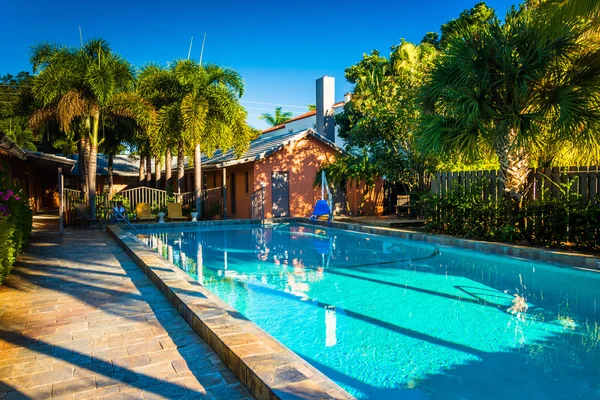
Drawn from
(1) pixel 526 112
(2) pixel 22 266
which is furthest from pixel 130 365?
(1) pixel 526 112

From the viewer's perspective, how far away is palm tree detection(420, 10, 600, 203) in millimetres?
8570

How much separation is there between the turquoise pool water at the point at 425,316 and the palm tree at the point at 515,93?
2.66m

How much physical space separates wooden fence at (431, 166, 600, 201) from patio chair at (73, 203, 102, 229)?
12.4m

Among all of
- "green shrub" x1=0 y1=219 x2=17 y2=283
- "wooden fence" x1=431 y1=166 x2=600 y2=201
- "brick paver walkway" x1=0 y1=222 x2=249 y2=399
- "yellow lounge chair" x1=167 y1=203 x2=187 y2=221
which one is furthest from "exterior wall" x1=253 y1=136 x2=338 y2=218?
"green shrub" x1=0 y1=219 x2=17 y2=283

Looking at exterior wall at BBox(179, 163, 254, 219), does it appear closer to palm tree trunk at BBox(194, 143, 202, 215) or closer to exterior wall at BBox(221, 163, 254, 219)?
exterior wall at BBox(221, 163, 254, 219)

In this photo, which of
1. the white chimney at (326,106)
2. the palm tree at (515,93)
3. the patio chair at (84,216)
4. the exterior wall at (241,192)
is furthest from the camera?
the white chimney at (326,106)

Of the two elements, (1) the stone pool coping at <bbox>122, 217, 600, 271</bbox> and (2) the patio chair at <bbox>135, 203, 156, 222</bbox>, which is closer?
(1) the stone pool coping at <bbox>122, 217, 600, 271</bbox>

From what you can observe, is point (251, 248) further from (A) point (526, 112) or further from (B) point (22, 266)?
(A) point (526, 112)

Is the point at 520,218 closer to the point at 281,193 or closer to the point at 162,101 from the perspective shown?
the point at 281,193

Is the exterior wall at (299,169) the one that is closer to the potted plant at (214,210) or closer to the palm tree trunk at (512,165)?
the potted plant at (214,210)

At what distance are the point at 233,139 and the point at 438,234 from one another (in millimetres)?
10732

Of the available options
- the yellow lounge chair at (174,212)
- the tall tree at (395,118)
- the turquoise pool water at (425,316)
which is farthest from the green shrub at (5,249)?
the tall tree at (395,118)

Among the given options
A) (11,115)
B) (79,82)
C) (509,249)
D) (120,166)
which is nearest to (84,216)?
(79,82)

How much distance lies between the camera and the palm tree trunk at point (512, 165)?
395 inches
